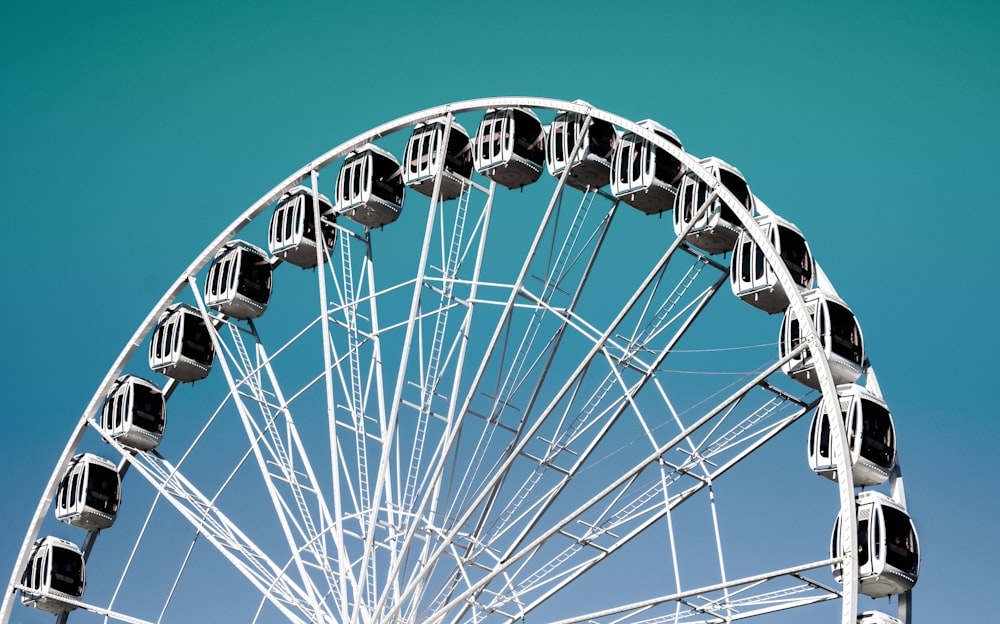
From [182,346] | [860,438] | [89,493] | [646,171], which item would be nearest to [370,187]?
[182,346]

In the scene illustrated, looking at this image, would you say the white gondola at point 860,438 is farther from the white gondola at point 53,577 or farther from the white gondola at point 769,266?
the white gondola at point 53,577

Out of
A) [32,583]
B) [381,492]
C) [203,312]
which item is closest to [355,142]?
[203,312]

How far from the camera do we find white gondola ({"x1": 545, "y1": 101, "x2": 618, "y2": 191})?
1262 inches

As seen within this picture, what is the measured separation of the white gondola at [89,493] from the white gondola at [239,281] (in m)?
4.55

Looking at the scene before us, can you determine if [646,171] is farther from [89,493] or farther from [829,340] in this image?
[89,493]

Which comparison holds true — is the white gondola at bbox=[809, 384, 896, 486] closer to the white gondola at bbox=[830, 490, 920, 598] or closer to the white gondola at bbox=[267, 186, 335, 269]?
the white gondola at bbox=[830, 490, 920, 598]

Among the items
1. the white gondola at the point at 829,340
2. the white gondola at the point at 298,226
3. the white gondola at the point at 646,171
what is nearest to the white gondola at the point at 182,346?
the white gondola at the point at 298,226

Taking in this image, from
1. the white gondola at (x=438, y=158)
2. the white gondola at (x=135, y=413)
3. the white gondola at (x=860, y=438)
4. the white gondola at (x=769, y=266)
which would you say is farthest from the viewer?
the white gondola at (x=135, y=413)

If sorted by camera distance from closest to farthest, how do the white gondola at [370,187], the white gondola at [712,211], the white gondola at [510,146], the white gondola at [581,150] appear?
the white gondola at [712,211], the white gondola at [581,150], the white gondola at [510,146], the white gondola at [370,187]

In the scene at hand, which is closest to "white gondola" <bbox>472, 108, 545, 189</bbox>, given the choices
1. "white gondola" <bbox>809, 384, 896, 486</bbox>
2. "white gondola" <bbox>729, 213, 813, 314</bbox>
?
"white gondola" <bbox>729, 213, 813, 314</bbox>

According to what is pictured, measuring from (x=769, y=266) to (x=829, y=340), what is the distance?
63.8 inches

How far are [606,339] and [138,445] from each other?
43.4 ft

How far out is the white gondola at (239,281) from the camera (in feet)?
122

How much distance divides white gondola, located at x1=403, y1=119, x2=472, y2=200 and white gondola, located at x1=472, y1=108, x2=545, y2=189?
79 cm
